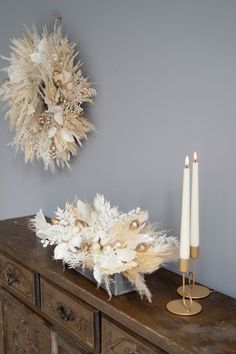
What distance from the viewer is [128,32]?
152 centimetres

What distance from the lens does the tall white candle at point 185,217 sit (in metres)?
1.05

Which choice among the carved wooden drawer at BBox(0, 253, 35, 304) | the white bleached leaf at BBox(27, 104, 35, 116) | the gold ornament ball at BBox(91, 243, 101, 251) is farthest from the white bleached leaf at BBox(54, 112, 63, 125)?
the gold ornament ball at BBox(91, 243, 101, 251)

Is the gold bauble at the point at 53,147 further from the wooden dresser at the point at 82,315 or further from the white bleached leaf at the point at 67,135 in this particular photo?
the wooden dresser at the point at 82,315

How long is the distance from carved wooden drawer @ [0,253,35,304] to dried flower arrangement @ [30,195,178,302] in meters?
0.31

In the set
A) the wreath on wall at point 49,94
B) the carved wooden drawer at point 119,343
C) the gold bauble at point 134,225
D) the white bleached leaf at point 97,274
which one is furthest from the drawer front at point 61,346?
the wreath on wall at point 49,94

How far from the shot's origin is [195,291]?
122cm

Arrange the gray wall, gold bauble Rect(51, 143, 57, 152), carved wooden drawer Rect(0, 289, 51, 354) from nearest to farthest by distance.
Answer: the gray wall, carved wooden drawer Rect(0, 289, 51, 354), gold bauble Rect(51, 143, 57, 152)

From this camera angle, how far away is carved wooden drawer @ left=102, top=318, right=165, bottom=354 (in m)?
1.04

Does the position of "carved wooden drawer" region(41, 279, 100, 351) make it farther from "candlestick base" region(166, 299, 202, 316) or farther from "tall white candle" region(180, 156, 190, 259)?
"tall white candle" region(180, 156, 190, 259)

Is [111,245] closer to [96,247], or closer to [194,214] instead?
[96,247]

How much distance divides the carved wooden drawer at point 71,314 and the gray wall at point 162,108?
39 cm

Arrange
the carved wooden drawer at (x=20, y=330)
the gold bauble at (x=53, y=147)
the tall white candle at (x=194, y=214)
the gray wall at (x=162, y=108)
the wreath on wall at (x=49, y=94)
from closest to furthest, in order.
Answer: the tall white candle at (x=194, y=214)
the gray wall at (x=162, y=108)
the carved wooden drawer at (x=20, y=330)
the wreath on wall at (x=49, y=94)
the gold bauble at (x=53, y=147)

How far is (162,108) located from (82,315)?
2.38ft

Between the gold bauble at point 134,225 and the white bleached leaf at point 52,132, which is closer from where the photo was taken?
the gold bauble at point 134,225
